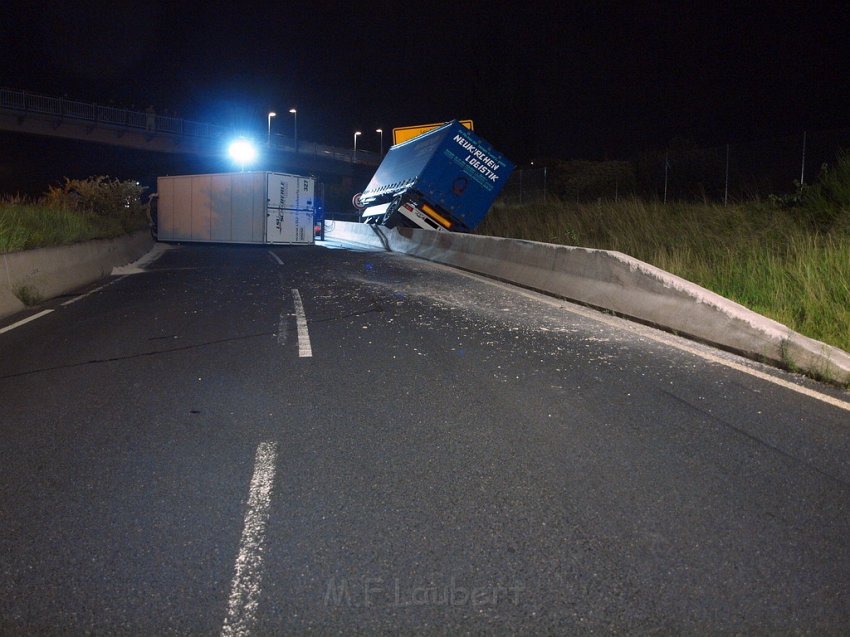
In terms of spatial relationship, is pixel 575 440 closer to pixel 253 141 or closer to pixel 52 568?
pixel 52 568

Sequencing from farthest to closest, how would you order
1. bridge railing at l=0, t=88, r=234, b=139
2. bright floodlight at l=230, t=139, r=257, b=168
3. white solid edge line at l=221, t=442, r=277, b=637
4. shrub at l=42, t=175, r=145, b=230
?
bright floodlight at l=230, t=139, r=257, b=168 < bridge railing at l=0, t=88, r=234, b=139 < shrub at l=42, t=175, r=145, b=230 < white solid edge line at l=221, t=442, r=277, b=637

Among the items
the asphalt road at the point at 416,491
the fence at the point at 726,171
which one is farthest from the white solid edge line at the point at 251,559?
the fence at the point at 726,171

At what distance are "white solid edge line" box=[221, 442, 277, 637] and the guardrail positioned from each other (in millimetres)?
50657

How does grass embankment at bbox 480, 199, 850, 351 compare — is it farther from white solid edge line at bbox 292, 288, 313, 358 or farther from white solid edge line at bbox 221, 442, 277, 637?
white solid edge line at bbox 221, 442, 277, 637

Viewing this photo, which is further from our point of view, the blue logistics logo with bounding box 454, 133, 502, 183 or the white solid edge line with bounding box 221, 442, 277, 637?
the blue logistics logo with bounding box 454, 133, 502, 183

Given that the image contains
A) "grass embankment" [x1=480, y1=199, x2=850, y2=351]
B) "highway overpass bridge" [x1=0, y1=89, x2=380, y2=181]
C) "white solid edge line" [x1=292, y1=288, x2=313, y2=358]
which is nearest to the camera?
"white solid edge line" [x1=292, y1=288, x2=313, y2=358]

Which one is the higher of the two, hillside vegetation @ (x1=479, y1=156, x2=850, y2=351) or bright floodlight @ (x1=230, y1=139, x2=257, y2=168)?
bright floodlight @ (x1=230, y1=139, x2=257, y2=168)

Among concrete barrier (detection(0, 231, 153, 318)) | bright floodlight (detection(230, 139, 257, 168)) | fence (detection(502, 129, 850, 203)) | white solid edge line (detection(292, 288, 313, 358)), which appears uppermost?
bright floodlight (detection(230, 139, 257, 168))

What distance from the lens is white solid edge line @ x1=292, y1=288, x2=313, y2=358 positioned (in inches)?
326

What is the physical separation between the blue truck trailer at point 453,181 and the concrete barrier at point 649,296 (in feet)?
21.1

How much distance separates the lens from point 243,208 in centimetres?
3034

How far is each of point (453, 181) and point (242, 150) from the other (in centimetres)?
4084

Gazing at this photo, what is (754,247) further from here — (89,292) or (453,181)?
(453,181)

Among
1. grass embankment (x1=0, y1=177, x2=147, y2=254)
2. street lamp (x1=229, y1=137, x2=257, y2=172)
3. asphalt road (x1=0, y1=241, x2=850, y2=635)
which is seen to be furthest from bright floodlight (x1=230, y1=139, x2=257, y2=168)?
asphalt road (x1=0, y1=241, x2=850, y2=635)
